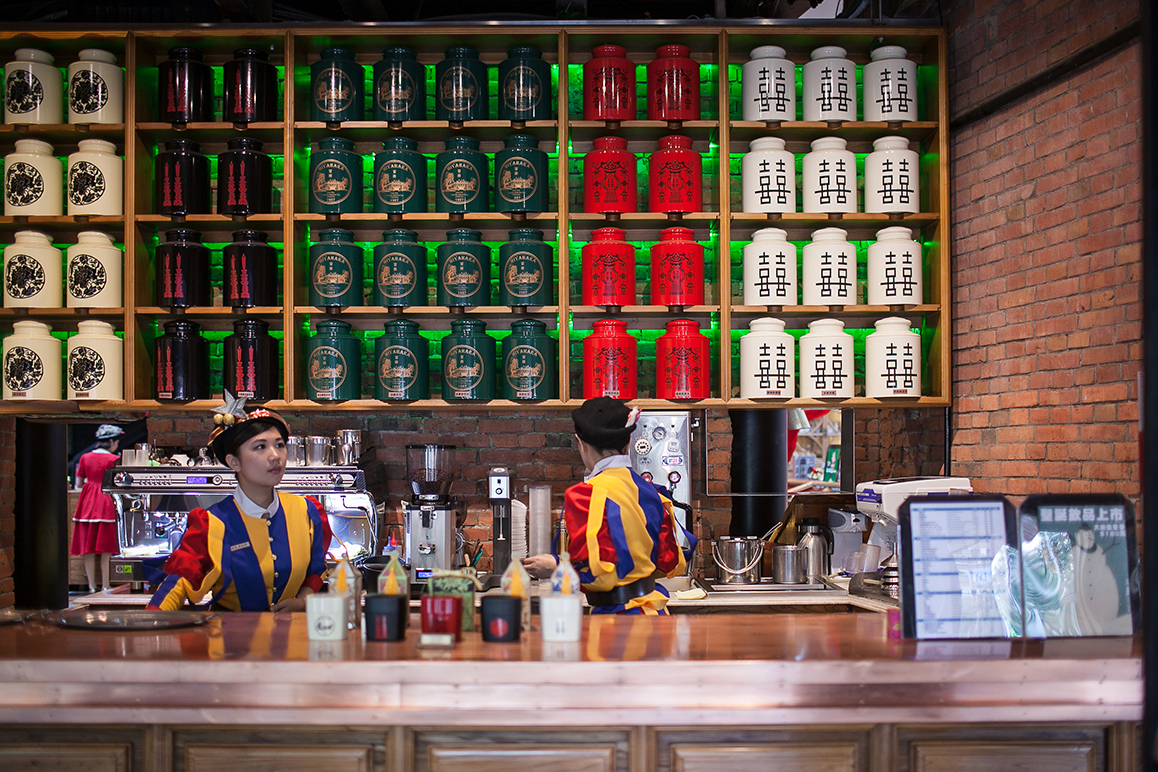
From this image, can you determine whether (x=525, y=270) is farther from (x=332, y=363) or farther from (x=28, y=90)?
(x=28, y=90)

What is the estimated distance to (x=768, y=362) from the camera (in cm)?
371

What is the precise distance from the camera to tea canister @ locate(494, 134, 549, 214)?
12.2 ft

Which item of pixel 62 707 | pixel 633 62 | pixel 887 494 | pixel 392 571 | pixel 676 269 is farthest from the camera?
pixel 633 62

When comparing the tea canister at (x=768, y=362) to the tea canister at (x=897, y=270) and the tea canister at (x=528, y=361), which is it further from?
the tea canister at (x=528, y=361)

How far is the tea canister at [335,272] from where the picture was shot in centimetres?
374

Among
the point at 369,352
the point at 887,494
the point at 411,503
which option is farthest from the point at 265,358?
the point at 887,494

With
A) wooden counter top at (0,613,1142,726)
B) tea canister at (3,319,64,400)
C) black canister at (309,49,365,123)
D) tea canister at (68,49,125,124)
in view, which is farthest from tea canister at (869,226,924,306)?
tea canister at (3,319,64,400)

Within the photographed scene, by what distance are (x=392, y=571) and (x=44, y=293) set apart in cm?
260

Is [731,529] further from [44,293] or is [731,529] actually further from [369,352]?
[44,293]

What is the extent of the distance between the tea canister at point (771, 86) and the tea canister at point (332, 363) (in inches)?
79.3

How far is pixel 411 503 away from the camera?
12.5 ft

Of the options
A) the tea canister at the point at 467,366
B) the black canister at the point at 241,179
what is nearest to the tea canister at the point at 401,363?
the tea canister at the point at 467,366

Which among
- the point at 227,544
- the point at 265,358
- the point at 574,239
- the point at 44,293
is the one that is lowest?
the point at 227,544

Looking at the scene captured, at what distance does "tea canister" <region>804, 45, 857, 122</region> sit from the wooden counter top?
2.57m
